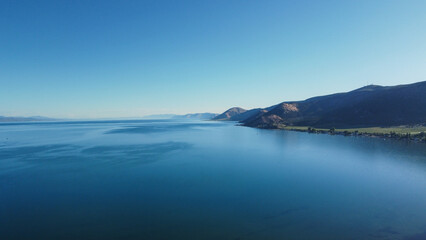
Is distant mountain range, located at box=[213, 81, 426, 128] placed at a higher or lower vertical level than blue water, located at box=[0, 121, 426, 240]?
higher

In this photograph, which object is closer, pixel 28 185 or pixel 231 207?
pixel 231 207

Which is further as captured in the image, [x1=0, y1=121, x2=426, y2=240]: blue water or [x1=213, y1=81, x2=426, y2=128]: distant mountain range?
[x1=213, y1=81, x2=426, y2=128]: distant mountain range

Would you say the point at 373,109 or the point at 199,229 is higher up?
the point at 373,109

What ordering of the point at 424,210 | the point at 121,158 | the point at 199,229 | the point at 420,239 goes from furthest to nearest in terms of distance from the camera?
the point at 121,158, the point at 424,210, the point at 199,229, the point at 420,239

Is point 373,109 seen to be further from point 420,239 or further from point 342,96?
point 420,239

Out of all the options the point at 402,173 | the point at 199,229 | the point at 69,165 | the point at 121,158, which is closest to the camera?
the point at 199,229

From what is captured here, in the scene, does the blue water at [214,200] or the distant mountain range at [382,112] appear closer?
the blue water at [214,200]

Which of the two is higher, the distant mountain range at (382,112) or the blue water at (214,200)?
the distant mountain range at (382,112)

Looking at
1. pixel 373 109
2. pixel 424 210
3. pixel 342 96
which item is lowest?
pixel 424 210

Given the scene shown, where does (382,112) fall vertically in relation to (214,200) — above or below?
above

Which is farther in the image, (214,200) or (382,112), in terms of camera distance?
(382,112)

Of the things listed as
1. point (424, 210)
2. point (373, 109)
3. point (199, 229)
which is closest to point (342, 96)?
point (373, 109)
